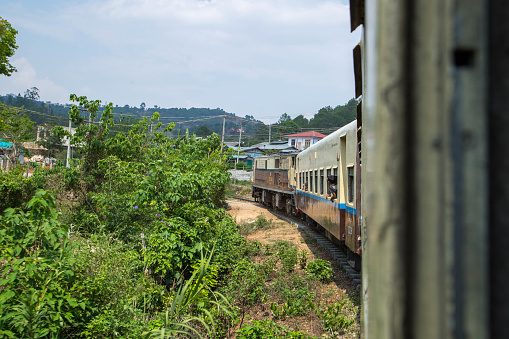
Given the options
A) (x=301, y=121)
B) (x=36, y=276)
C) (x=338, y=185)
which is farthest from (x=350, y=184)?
(x=301, y=121)

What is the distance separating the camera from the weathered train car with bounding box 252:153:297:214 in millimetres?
20656

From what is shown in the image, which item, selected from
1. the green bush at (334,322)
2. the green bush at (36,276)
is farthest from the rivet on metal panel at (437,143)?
the green bush at (334,322)

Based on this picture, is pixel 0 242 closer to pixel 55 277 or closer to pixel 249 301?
pixel 55 277

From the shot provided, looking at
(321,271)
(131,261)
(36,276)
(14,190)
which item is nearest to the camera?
(36,276)

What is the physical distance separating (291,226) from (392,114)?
18.2 metres

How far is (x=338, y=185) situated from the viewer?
30.5 feet

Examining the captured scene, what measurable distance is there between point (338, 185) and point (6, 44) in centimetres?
1557

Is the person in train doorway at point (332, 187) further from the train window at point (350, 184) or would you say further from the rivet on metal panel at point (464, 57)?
the rivet on metal panel at point (464, 57)

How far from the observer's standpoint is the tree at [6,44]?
17.2 m

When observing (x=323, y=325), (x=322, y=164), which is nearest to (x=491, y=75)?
(x=323, y=325)

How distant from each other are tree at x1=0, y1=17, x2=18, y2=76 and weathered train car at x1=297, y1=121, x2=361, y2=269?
1322 centimetres

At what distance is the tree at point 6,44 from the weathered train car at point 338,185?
13.2 metres

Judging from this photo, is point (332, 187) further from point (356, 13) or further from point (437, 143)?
point (437, 143)

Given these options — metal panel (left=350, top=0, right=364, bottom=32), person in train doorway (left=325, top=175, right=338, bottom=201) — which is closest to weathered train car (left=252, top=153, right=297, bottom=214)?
person in train doorway (left=325, top=175, right=338, bottom=201)
